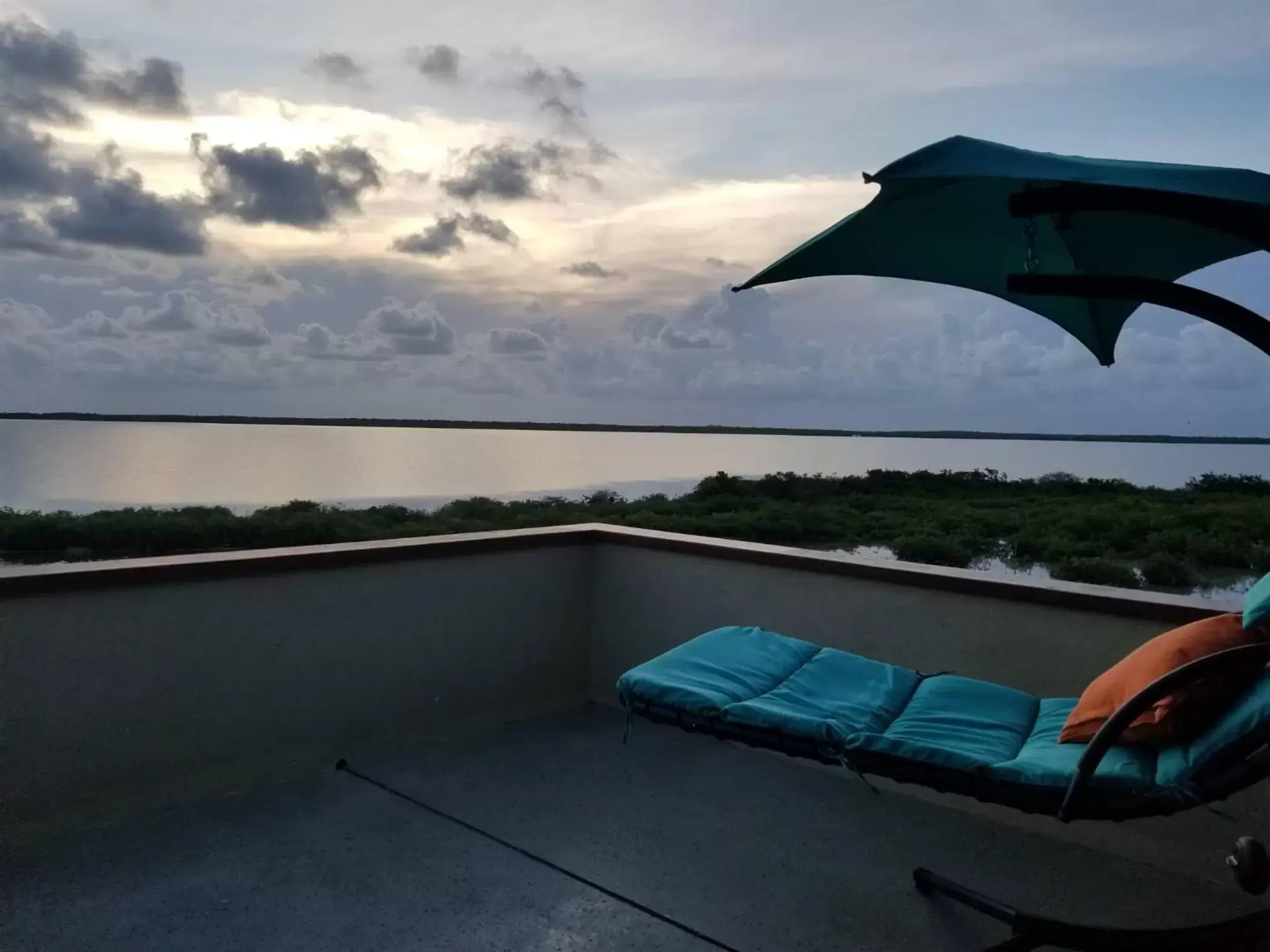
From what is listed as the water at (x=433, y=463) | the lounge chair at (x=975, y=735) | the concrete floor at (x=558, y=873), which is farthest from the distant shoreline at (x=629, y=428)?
the lounge chair at (x=975, y=735)

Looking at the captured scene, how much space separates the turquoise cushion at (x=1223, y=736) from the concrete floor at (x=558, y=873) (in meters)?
0.69

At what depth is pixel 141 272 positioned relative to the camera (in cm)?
812

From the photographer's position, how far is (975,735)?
1968 millimetres

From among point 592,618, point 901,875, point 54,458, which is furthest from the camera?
point 54,458

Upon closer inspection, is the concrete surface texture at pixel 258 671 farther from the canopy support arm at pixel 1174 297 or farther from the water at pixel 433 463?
the water at pixel 433 463

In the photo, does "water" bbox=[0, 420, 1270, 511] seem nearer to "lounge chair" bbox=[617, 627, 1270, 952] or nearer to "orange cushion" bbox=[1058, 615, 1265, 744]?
"lounge chair" bbox=[617, 627, 1270, 952]

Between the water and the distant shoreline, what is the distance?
123 inches

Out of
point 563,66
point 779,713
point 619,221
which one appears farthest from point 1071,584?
point 619,221

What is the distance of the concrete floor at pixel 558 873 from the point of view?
2.09 metres

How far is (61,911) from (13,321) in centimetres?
612

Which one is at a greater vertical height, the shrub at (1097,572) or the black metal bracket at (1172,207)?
the black metal bracket at (1172,207)

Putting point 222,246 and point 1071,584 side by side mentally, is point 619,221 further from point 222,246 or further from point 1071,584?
point 1071,584

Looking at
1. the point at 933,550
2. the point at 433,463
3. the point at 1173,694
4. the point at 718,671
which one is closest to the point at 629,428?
the point at 933,550

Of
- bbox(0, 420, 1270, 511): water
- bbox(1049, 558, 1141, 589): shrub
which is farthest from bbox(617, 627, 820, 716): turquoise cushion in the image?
bbox(0, 420, 1270, 511): water
